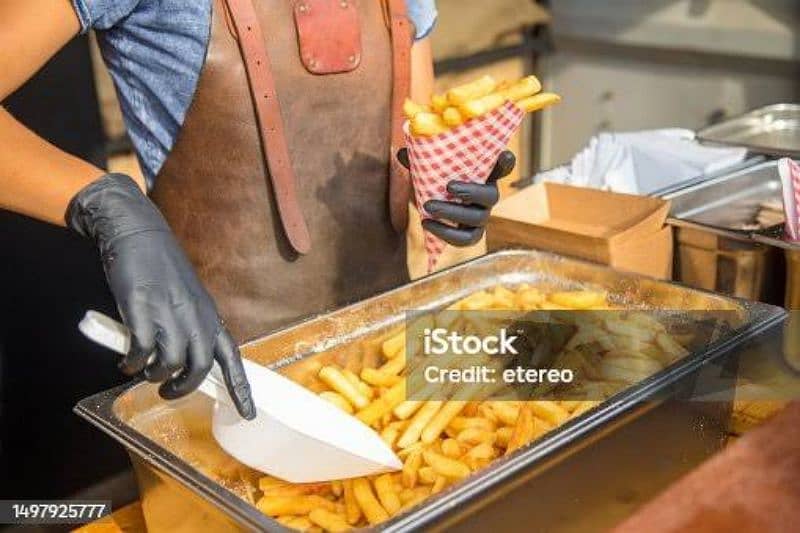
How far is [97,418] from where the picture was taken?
126cm

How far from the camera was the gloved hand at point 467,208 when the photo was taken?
1636 millimetres

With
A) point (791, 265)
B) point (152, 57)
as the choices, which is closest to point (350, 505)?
point (152, 57)

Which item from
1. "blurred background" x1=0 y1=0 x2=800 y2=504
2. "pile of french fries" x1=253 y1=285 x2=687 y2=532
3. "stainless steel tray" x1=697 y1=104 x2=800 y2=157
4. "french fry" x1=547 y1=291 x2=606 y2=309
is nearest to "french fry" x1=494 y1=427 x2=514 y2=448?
"pile of french fries" x1=253 y1=285 x2=687 y2=532

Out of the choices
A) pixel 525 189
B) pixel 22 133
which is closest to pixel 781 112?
pixel 525 189

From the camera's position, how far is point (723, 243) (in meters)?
2.03

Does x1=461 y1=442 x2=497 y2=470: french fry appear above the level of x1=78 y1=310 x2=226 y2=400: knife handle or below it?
below

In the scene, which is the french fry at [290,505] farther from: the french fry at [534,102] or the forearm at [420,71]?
the forearm at [420,71]

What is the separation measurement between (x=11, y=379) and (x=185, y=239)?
4.06ft

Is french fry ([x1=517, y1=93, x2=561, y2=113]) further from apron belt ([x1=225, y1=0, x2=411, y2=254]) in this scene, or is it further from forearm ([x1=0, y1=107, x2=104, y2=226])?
forearm ([x1=0, y1=107, x2=104, y2=226])

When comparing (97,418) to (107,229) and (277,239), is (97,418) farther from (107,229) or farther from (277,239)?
(277,239)

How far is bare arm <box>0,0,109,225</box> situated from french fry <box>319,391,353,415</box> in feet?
1.60

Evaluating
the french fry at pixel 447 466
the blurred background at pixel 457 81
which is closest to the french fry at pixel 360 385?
the french fry at pixel 447 466

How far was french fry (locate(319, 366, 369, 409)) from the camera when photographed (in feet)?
4.67

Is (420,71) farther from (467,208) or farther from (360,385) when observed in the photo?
(360,385)
